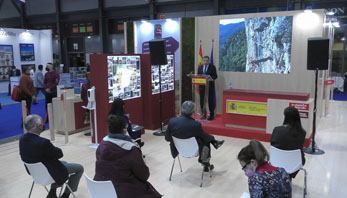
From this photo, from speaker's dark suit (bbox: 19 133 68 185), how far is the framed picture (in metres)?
12.2

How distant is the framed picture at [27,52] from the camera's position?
13825 millimetres

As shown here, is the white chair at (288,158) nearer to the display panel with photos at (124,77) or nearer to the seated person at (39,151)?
the seated person at (39,151)

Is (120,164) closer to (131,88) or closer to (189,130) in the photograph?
(189,130)

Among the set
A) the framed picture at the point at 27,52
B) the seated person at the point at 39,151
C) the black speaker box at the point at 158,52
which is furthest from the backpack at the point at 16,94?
the framed picture at the point at 27,52

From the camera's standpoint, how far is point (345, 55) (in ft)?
42.0

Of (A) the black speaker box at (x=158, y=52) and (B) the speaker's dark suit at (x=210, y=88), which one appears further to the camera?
(B) the speaker's dark suit at (x=210, y=88)

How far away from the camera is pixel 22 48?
13.8 metres

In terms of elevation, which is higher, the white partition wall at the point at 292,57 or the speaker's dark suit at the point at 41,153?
the white partition wall at the point at 292,57

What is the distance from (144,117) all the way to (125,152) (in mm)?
4510

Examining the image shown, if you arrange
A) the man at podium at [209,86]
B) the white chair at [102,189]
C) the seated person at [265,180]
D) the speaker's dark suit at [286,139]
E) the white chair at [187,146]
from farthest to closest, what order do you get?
the man at podium at [209,86], the white chair at [187,146], the speaker's dark suit at [286,139], the white chair at [102,189], the seated person at [265,180]

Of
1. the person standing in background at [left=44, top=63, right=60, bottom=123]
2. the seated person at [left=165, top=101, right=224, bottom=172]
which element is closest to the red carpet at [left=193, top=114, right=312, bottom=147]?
the seated person at [left=165, top=101, right=224, bottom=172]

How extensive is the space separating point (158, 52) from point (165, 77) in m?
1.09

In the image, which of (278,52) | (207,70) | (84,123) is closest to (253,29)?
(278,52)

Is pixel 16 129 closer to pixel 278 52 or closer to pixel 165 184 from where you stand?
pixel 165 184
